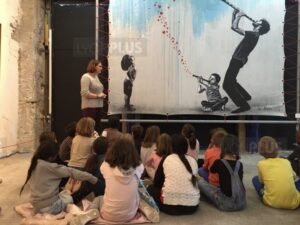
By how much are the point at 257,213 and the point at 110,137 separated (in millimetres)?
1488

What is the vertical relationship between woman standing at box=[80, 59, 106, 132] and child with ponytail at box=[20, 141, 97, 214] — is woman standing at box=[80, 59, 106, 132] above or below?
above

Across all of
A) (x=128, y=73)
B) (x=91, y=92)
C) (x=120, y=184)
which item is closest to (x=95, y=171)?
(x=120, y=184)

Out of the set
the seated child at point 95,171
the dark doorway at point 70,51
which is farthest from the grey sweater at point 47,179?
the dark doorway at point 70,51

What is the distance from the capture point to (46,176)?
2.44 metres

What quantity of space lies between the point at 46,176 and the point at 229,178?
1354 mm

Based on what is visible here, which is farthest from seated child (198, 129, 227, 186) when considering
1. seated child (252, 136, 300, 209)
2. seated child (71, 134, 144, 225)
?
seated child (71, 134, 144, 225)

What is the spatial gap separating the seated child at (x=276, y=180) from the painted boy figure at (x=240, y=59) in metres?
1.91

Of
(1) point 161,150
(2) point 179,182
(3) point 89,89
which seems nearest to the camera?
(2) point 179,182

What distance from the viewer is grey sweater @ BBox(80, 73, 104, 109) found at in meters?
3.89

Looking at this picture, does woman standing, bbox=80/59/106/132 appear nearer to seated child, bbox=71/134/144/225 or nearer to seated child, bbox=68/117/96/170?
seated child, bbox=68/117/96/170

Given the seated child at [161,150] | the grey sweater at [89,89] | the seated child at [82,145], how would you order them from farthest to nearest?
1. the grey sweater at [89,89]
2. the seated child at [82,145]
3. the seated child at [161,150]

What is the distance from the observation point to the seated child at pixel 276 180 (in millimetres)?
2748

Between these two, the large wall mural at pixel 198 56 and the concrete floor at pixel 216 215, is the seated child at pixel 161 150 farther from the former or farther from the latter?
the large wall mural at pixel 198 56

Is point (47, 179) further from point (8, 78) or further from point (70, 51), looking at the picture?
point (70, 51)
